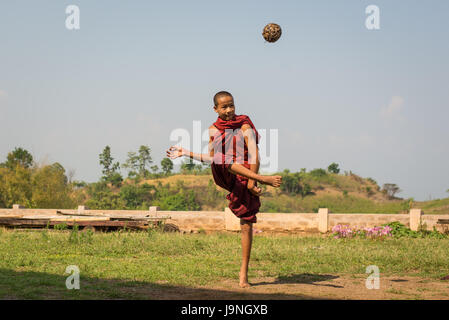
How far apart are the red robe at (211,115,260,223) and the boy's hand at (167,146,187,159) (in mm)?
540

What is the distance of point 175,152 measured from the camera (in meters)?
6.66

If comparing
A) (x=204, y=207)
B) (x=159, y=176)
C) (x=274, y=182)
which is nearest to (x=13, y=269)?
(x=274, y=182)

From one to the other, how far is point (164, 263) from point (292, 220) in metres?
11.0

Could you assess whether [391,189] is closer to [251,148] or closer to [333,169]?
[333,169]

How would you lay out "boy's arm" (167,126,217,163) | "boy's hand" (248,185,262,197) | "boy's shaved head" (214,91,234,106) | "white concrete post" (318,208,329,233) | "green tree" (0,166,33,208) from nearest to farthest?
1. "boy's hand" (248,185,262,197)
2. "boy's shaved head" (214,91,234,106)
3. "boy's arm" (167,126,217,163)
4. "white concrete post" (318,208,329,233)
5. "green tree" (0,166,33,208)

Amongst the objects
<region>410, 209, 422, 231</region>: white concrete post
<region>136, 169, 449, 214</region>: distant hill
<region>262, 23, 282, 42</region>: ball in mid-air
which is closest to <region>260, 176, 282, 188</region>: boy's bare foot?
<region>262, 23, 282, 42</region>: ball in mid-air

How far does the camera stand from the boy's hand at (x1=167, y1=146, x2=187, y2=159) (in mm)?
6641

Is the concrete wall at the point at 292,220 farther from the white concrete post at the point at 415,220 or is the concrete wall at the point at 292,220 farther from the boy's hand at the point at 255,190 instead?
the boy's hand at the point at 255,190

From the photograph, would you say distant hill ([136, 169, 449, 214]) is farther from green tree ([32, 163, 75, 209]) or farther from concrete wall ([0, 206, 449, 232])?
concrete wall ([0, 206, 449, 232])

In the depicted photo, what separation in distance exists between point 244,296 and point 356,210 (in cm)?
4590

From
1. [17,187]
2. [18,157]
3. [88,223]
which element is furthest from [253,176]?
[18,157]

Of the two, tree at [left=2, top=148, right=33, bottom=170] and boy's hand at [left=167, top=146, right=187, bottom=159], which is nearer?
boy's hand at [left=167, top=146, right=187, bottom=159]

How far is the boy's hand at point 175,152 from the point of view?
664 cm
